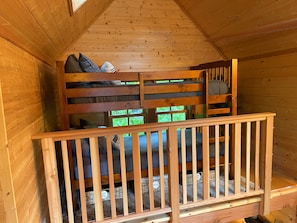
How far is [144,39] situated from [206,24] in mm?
1072

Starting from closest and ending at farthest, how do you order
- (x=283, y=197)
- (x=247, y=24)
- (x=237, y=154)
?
(x=237, y=154) < (x=283, y=197) < (x=247, y=24)

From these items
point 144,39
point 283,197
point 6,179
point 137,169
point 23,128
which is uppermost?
point 144,39

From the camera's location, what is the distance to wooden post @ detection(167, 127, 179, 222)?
1.99 meters

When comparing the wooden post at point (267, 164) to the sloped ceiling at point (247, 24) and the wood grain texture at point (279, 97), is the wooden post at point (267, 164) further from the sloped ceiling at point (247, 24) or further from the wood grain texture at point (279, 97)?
the sloped ceiling at point (247, 24)

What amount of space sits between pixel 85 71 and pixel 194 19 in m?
2.41

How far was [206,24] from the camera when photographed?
3676 millimetres

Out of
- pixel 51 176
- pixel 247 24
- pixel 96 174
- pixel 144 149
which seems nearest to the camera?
pixel 51 176

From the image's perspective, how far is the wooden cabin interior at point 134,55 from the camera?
133 centimetres

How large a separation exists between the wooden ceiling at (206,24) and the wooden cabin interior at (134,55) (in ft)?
0.03

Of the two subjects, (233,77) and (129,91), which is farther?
(233,77)

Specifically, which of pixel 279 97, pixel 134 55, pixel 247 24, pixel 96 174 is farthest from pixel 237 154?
pixel 134 55

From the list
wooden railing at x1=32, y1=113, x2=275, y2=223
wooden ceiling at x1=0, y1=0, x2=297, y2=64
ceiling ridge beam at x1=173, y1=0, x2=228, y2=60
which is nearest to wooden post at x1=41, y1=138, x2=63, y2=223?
wooden railing at x1=32, y1=113, x2=275, y2=223

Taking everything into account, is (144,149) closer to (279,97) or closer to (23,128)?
(23,128)

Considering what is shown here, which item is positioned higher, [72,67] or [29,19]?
[29,19]
